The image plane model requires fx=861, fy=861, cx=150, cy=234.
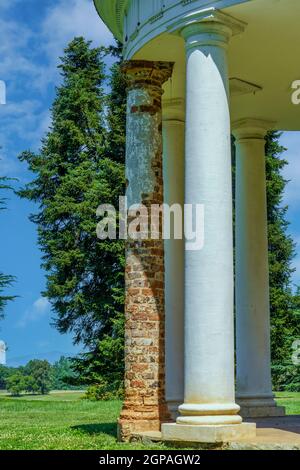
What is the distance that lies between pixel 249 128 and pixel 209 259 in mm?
13294

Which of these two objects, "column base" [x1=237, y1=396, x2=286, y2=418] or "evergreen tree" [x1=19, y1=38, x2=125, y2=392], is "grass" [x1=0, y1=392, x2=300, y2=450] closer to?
"column base" [x1=237, y1=396, x2=286, y2=418]

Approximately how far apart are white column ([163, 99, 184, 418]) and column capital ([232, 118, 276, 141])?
3442mm

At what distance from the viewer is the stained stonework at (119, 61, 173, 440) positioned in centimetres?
2595

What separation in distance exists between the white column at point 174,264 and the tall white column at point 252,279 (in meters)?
3.72

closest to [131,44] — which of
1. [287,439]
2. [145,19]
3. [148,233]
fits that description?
[145,19]

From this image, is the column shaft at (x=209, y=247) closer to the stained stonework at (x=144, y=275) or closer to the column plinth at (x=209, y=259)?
the column plinth at (x=209, y=259)

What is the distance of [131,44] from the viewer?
27500mm

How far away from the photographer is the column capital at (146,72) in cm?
2759

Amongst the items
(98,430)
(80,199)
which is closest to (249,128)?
(98,430)

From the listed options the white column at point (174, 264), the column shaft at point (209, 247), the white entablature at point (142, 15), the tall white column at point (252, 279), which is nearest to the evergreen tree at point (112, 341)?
the tall white column at point (252, 279)

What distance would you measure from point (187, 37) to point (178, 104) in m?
8.15

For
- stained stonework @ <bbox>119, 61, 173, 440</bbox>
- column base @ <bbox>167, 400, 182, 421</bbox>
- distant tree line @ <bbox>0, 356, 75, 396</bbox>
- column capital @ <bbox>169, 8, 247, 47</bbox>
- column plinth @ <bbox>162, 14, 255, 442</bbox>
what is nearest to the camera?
column plinth @ <bbox>162, 14, 255, 442</bbox>

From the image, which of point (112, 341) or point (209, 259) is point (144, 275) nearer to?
point (209, 259)

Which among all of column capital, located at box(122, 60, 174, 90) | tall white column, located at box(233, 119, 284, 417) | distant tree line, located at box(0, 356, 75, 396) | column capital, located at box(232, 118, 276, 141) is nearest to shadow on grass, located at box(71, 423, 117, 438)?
tall white column, located at box(233, 119, 284, 417)
